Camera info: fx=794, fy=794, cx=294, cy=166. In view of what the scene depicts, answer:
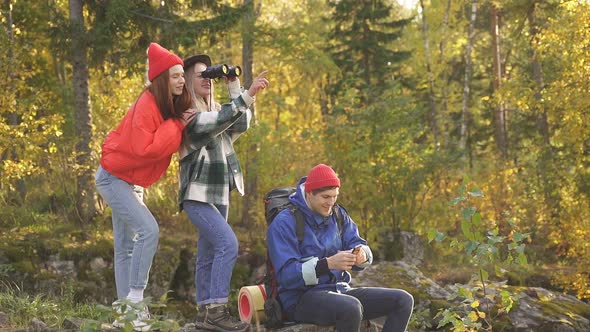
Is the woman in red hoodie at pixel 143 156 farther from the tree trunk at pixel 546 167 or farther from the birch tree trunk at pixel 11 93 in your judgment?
the tree trunk at pixel 546 167

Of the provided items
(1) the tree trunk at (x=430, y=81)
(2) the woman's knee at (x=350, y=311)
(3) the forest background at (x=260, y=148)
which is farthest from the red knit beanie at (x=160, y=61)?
(1) the tree trunk at (x=430, y=81)

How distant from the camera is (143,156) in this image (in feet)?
15.4

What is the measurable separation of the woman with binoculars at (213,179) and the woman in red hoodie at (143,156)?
0.45ft

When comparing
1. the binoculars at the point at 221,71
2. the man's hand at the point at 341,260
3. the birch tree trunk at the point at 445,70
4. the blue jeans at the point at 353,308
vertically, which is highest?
the birch tree trunk at the point at 445,70

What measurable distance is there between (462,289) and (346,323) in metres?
0.77

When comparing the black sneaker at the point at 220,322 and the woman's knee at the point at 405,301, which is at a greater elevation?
the woman's knee at the point at 405,301

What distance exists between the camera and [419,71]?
24.7m

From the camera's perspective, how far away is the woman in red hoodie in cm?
473

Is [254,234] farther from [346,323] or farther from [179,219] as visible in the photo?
[346,323]

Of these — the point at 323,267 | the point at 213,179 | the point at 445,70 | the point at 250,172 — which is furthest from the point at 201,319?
the point at 445,70

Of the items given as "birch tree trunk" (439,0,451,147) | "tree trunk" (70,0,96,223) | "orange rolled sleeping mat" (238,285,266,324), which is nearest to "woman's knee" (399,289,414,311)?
"orange rolled sleeping mat" (238,285,266,324)

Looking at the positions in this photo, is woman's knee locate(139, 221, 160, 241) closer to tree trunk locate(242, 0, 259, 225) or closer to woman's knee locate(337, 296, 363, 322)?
woman's knee locate(337, 296, 363, 322)

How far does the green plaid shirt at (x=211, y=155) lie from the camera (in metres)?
4.74

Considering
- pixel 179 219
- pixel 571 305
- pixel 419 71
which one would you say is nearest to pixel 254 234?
pixel 179 219
